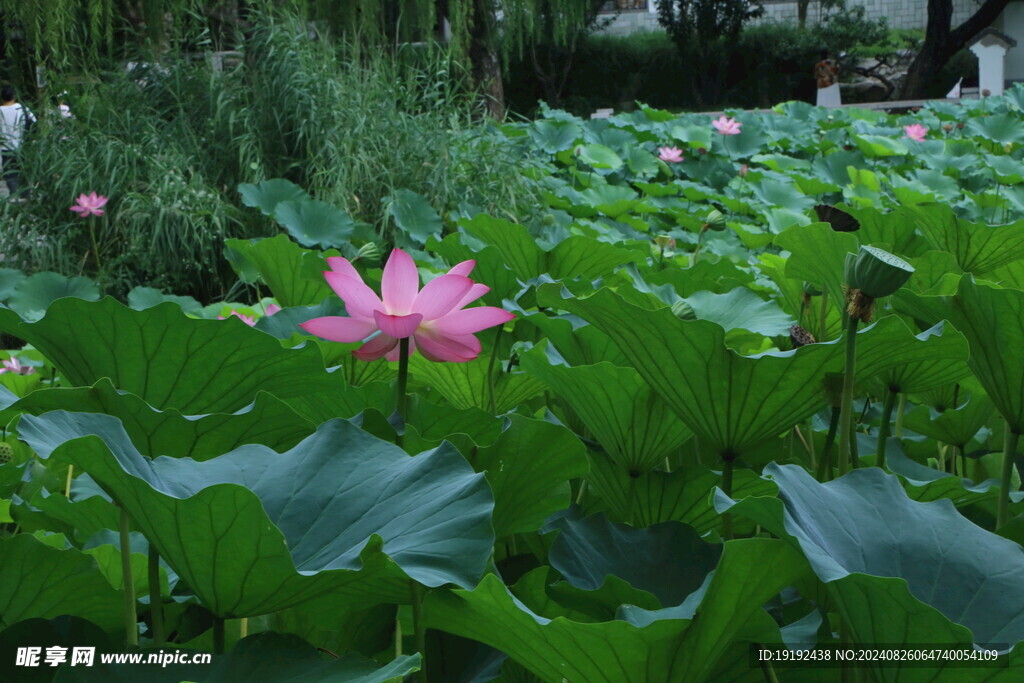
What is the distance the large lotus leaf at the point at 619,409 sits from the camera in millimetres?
652

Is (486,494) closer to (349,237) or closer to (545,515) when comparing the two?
(545,515)

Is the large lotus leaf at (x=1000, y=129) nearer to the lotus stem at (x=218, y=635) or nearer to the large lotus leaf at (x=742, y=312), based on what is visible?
the large lotus leaf at (x=742, y=312)

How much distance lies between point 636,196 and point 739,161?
1148 millimetres

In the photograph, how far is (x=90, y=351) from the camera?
68 centimetres

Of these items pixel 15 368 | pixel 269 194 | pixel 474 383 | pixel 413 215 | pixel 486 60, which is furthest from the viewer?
pixel 486 60

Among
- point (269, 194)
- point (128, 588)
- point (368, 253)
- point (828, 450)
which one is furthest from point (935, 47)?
point (128, 588)

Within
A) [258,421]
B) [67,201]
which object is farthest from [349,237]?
[258,421]

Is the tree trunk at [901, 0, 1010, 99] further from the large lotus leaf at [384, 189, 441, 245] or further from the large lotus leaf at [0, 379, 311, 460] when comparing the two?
the large lotus leaf at [0, 379, 311, 460]

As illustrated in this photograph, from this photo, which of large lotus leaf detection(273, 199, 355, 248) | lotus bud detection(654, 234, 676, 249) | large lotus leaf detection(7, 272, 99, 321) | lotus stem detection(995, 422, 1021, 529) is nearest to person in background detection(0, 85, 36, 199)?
large lotus leaf detection(273, 199, 355, 248)

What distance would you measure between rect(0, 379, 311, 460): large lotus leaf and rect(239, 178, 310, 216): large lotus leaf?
2.59 m

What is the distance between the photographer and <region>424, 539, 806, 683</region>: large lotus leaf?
16.2 inches

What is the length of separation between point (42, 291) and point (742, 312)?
1.71m

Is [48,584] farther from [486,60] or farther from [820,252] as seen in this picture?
[486,60]

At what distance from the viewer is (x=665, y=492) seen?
0.68 metres
